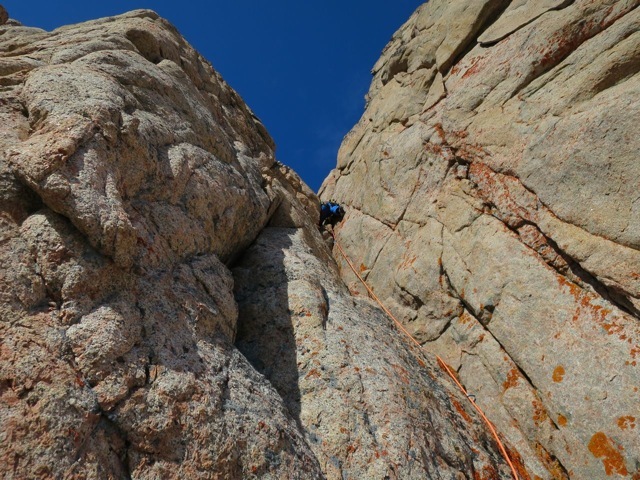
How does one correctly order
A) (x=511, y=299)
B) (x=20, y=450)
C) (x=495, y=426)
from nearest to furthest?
(x=20, y=450), (x=495, y=426), (x=511, y=299)

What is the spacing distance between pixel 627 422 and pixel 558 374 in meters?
1.35

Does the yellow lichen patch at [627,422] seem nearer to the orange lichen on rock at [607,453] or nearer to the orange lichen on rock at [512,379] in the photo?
the orange lichen on rock at [607,453]

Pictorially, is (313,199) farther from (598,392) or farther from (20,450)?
(20,450)

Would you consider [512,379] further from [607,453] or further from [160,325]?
[160,325]

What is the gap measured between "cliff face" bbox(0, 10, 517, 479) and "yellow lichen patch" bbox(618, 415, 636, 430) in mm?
2187

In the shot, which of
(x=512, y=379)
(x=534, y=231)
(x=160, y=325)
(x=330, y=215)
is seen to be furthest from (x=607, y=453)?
(x=330, y=215)

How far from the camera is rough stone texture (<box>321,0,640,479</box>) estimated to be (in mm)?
7801

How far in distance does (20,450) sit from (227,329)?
340 centimetres

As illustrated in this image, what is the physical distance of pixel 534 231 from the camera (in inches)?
384

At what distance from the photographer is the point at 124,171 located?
21.9 feet

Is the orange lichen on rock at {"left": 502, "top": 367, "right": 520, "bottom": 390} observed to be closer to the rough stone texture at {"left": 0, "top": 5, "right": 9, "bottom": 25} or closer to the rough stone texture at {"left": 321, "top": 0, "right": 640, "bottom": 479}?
the rough stone texture at {"left": 321, "top": 0, "right": 640, "bottom": 479}

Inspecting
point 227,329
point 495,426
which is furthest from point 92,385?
point 495,426

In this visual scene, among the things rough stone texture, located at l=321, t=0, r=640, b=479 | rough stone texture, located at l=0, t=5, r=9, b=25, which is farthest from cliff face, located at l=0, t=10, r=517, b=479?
rough stone texture, located at l=0, t=5, r=9, b=25

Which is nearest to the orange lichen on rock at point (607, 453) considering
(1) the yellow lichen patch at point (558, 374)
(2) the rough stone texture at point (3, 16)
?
(1) the yellow lichen patch at point (558, 374)
